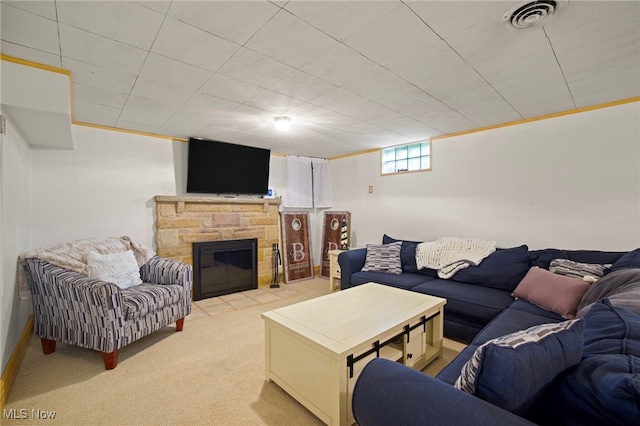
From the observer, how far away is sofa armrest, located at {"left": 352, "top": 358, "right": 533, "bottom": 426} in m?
0.82

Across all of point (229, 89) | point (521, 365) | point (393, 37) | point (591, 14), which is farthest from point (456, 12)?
point (229, 89)

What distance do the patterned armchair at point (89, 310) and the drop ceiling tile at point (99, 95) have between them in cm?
144

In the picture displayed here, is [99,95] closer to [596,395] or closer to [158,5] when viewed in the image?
[158,5]

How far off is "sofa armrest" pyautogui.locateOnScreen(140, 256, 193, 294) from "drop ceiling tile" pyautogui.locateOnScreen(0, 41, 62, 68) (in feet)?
6.11

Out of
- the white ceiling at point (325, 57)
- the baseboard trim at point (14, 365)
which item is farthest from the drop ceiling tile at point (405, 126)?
the baseboard trim at point (14, 365)

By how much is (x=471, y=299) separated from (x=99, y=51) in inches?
131

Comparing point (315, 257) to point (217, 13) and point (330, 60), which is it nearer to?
point (330, 60)

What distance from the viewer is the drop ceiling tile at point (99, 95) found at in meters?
2.29

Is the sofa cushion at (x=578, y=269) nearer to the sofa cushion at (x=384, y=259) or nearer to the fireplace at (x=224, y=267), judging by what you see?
the sofa cushion at (x=384, y=259)

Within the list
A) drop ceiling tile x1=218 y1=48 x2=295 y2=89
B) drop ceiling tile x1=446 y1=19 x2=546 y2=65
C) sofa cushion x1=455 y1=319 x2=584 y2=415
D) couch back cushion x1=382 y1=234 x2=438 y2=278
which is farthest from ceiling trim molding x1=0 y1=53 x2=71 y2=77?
couch back cushion x1=382 y1=234 x2=438 y2=278

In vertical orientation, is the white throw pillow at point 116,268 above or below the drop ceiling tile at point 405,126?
below

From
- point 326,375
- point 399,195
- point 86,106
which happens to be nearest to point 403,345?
point 326,375

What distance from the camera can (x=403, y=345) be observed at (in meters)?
1.98

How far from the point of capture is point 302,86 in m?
2.28
